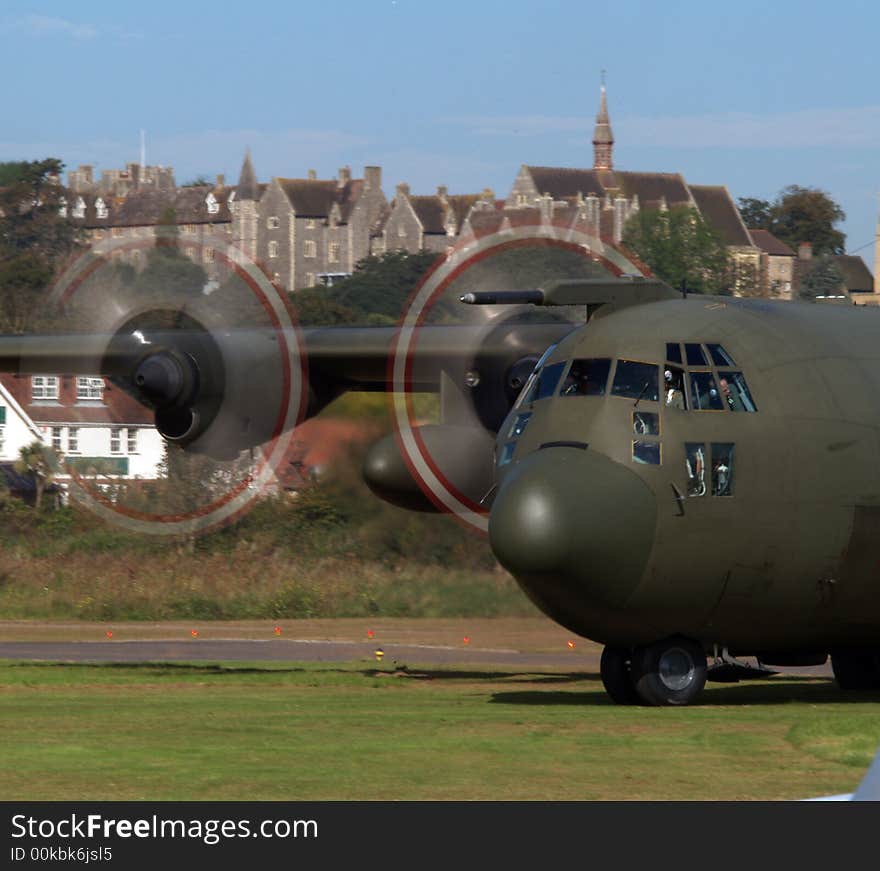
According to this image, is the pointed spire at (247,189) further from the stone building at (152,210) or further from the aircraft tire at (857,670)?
the aircraft tire at (857,670)

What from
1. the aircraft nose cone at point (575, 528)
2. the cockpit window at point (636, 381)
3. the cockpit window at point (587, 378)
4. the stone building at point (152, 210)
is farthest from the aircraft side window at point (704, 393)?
the stone building at point (152, 210)

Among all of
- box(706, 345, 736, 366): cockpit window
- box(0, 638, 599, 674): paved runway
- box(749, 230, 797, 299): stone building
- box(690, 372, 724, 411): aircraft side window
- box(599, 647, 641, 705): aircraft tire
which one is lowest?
box(0, 638, 599, 674): paved runway

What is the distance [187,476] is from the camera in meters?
41.5

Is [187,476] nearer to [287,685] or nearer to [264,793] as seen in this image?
[287,685]

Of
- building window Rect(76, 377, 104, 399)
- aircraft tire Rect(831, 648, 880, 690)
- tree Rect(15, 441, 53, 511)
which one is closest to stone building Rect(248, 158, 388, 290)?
tree Rect(15, 441, 53, 511)

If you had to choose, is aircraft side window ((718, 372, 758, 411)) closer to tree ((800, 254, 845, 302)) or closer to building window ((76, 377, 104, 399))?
building window ((76, 377, 104, 399))

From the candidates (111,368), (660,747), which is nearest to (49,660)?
(111,368)

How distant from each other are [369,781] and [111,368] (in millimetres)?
16557

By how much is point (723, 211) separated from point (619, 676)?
147712 millimetres

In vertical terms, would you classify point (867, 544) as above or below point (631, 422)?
below

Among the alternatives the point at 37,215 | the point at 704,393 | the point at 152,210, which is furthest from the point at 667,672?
the point at 152,210

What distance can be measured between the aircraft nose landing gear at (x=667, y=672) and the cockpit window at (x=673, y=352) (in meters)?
2.90

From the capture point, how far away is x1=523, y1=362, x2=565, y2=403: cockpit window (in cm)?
1934

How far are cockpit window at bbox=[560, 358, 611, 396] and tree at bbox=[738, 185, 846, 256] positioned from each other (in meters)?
149
